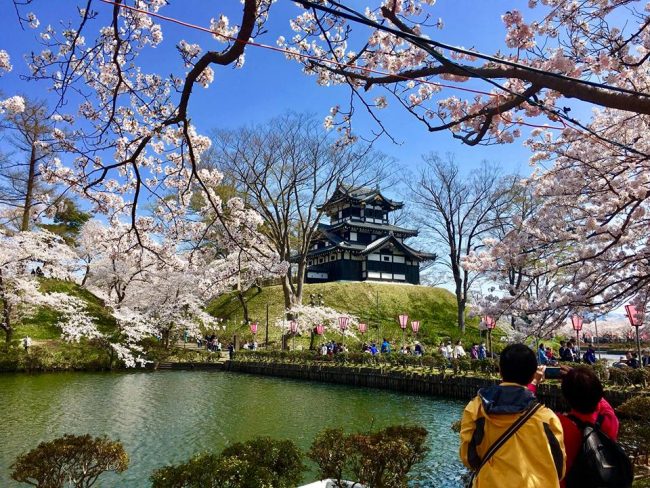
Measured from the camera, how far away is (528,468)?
2.00 m

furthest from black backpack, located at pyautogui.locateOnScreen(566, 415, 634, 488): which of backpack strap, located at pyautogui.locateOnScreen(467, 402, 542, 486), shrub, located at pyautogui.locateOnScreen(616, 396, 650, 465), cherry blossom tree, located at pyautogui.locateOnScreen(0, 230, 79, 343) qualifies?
cherry blossom tree, located at pyautogui.locateOnScreen(0, 230, 79, 343)

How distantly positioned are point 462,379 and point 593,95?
13039 millimetres

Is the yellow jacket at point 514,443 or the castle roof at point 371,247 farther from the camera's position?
the castle roof at point 371,247

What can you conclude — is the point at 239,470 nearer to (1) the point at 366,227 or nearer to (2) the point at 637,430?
(2) the point at 637,430

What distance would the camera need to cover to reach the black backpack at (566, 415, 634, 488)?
84.6 inches

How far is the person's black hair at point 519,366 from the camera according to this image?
218 cm

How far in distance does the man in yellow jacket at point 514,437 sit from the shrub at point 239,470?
6.80 ft

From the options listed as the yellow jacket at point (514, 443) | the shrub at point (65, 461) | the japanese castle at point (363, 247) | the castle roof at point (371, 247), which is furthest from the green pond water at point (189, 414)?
the japanese castle at point (363, 247)

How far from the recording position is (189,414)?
38.3 ft

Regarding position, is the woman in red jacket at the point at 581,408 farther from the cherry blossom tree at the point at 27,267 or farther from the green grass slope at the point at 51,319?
the green grass slope at the point at 51,319

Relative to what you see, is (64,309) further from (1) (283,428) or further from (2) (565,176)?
(2) (565,176)

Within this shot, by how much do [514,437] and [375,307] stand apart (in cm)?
3280

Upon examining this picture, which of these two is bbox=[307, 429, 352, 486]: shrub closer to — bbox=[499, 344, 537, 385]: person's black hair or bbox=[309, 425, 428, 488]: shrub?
bbox=[309, 425, 428, 488]: shrub

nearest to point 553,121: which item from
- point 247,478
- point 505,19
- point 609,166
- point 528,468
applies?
point 505,19
